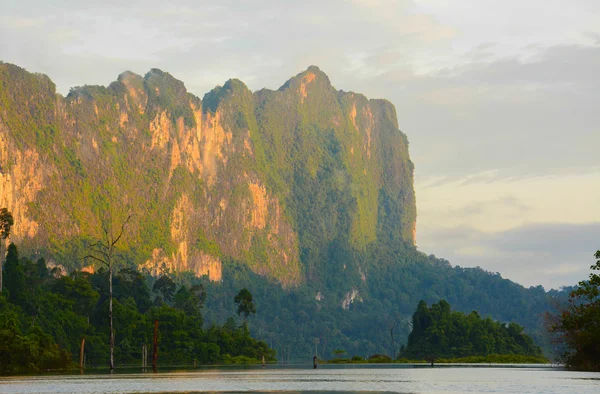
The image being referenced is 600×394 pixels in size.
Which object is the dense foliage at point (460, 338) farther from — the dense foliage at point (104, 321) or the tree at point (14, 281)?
the tree at point (14, 281)

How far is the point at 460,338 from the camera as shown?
18512cm

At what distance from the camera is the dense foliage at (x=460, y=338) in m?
183

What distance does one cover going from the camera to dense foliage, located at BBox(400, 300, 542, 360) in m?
183

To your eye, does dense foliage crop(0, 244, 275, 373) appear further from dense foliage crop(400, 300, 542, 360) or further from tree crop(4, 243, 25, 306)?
dense foliage crop(400, 300, 542, 360)

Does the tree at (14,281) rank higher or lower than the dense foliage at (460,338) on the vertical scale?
higher

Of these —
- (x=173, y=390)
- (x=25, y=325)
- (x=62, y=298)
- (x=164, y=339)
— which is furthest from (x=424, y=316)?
(x=173, y=390)

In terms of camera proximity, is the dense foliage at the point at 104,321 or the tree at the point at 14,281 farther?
the tree at the point at 14,281

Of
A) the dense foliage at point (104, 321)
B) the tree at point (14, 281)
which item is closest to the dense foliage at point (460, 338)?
the dense foliage at point (104, 321)

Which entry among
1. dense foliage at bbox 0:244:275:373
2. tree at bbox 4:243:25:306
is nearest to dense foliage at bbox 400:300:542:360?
dense foliage at bbox 0:244:275:373

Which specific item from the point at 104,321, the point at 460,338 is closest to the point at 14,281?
the point at 104,321

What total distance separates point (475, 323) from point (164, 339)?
2749 inches

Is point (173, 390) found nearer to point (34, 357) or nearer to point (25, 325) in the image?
point (34, 357)

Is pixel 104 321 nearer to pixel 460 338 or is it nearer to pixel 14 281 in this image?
pixel 14 281

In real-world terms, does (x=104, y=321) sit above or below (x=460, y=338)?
above
